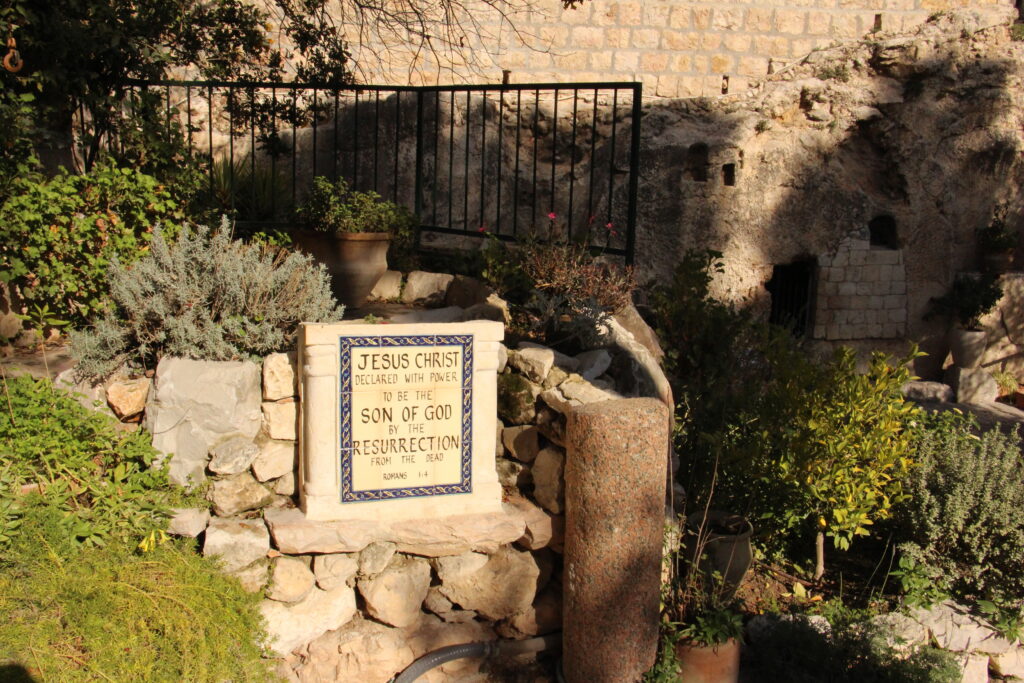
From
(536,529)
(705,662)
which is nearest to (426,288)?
(536,529)

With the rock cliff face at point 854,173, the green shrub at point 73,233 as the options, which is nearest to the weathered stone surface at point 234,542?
the green shrub at point 73,233

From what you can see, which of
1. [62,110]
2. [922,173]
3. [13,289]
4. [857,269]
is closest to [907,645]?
[13,289]

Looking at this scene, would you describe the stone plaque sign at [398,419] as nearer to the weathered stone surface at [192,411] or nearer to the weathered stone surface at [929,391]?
the weathered stone surface at [192,411]

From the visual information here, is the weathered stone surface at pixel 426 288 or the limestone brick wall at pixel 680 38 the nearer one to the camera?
the weathered stone surface at pixel 426 288

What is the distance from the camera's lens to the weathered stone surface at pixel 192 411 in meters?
4.04

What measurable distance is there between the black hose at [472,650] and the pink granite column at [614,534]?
24 centimetres

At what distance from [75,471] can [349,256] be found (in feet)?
7.52

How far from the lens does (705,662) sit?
4227 millimetres

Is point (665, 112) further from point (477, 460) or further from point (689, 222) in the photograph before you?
point (477, 460)

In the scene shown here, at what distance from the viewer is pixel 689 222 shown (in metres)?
9.89

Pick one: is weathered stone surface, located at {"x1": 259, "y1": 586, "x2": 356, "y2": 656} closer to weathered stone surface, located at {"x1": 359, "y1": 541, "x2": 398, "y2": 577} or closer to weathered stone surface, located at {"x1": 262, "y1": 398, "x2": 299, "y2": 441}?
weathered stone surface, located at {"x1": 359, "y1": 541, "x2": 398, "y2": 577}

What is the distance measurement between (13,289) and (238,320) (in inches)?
61.9

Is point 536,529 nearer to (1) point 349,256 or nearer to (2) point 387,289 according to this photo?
(1) point 349,256

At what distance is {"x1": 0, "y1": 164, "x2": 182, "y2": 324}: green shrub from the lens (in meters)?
4.60
